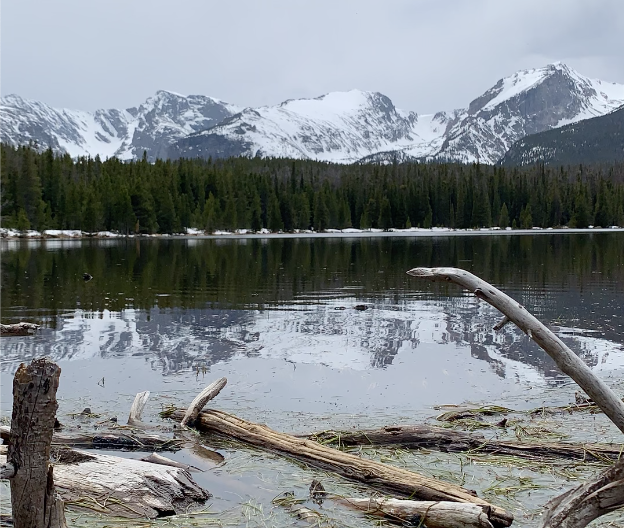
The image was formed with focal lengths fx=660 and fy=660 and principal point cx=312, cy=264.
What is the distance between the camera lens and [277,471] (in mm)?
8375

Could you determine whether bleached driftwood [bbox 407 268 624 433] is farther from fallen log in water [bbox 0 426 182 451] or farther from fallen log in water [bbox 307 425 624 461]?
fallen log in water [bbox 0 426 182 451]

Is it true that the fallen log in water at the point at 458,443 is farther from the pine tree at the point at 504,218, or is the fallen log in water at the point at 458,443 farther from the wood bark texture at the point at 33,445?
the pine tree at the point at 504,218

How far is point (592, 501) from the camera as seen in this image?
548 cm

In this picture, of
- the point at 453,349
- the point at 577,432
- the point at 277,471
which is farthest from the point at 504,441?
the point at 453,349

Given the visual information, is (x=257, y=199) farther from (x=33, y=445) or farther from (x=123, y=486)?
(x=33, y=445)

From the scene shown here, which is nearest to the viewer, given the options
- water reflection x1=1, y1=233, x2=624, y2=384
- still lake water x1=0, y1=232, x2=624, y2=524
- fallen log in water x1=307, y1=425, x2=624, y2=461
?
fallen log in water x1=307, y1=425, x2=624, y2=461

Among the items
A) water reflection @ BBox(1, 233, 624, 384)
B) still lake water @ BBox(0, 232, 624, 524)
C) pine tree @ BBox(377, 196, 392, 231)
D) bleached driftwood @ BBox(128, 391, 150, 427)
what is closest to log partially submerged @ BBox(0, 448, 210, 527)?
still lake water @ BBox(0, 232, 624, 524)

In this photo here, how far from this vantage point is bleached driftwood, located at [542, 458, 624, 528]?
542 centimetres

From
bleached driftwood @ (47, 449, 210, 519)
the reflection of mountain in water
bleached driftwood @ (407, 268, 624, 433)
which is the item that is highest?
bleached driftwood @ (407, 268, 624, 433)

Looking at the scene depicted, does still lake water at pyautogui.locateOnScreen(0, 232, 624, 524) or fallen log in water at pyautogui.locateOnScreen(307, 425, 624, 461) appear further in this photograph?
still lake water at pyautogui.locateOnScreen(0, 232, 624, 524)

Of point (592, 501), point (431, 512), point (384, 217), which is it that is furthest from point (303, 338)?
point (384, 217)

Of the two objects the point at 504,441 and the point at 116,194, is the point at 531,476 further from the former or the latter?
the point at 116,194

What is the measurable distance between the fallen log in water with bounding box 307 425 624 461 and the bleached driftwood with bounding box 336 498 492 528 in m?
2.29

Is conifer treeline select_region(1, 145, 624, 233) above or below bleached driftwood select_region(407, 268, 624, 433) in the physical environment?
above
